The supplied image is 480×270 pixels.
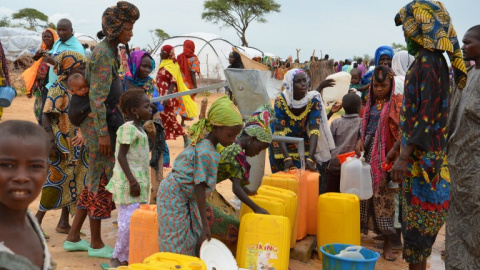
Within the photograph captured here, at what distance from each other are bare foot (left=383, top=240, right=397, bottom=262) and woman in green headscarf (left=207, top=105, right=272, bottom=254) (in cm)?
155

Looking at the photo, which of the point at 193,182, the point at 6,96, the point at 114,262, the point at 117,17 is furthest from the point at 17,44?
the point at 193,182

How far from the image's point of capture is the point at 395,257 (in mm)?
4586

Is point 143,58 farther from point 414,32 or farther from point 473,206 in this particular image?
point 473,206

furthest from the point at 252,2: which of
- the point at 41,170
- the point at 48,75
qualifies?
the point at 41,170

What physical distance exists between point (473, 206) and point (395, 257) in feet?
4.86

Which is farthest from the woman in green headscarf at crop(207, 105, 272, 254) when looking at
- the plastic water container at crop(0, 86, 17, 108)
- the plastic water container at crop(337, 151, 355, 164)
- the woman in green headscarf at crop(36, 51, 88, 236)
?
the plastic water container at crop(0, 86, 17, 108)

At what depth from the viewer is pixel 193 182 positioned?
3.18 meters

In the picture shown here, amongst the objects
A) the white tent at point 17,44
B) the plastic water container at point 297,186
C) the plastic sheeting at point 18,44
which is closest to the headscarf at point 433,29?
the plastic water container at point 297,186

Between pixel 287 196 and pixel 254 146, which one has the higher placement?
pixel 254 146

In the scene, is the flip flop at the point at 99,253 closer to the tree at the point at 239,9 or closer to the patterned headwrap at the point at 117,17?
the patterned headwrap at the point at 117,17

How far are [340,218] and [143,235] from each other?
1709 millimetres

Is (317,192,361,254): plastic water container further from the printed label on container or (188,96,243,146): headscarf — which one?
(188,96,243,146): headscarf

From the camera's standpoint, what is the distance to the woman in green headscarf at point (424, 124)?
3.14 metres

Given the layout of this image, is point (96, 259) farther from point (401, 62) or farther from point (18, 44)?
point (18, 44)
